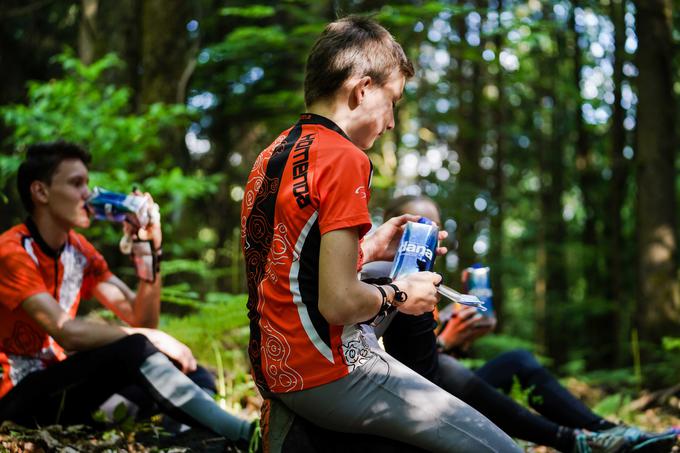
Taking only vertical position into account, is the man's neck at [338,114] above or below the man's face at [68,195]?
above

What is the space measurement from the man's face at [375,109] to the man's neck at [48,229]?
2.31m

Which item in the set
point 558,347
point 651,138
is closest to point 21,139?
point 651,138

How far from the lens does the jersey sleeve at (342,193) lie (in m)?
2.01

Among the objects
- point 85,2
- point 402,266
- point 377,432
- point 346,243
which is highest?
point 85,2

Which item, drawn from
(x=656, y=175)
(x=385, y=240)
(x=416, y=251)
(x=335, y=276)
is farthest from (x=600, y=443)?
(x=656, y=175)

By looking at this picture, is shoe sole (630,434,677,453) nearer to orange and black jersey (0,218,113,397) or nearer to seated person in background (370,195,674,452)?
seated person in background (370,195,674,452)

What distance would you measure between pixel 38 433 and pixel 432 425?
6.78 feet

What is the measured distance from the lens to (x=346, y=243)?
6.59 ft

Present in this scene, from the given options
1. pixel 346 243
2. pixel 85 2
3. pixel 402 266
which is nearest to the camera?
pixel 346 243

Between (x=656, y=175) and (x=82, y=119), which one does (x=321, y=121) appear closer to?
(x=82, y=119)

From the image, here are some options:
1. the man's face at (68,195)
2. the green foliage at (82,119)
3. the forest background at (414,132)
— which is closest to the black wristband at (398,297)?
the forest background at (414,132)

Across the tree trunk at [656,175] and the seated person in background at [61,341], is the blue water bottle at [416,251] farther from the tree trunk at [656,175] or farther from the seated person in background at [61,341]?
the tree trunk at [656,175]

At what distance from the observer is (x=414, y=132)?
1812 centimetres

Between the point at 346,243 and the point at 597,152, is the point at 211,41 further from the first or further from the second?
the point at 346,243
